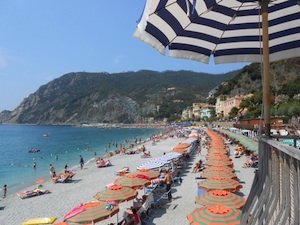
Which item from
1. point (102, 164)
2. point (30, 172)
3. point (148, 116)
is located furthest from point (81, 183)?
point (148, 116)

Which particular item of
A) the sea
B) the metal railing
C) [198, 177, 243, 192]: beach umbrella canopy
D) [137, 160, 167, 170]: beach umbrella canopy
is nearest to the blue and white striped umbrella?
the metal railing

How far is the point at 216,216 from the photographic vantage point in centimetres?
603

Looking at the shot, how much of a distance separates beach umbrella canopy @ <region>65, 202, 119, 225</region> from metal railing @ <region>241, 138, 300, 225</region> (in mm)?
5130

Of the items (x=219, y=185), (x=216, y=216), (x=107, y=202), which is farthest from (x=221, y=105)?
(x=216, y=216)

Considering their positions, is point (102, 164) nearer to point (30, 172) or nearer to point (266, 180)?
point (30, 172)

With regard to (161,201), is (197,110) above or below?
above

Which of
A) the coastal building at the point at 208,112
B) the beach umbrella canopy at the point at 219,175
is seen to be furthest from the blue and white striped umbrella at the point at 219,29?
the coastal building at the point at 208,112

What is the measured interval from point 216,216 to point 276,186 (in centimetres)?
422

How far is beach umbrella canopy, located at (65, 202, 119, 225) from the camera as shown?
278 inches

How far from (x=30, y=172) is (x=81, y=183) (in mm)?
13713

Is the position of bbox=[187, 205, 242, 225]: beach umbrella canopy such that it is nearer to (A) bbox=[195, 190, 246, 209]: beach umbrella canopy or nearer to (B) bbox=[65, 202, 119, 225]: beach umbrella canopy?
(A) bbox=[195, 190, 246, 209]: beach umbrella canopy

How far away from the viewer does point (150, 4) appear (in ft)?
9.05

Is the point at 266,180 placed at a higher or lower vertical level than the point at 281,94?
lower

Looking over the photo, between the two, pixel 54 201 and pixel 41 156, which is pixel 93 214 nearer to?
pixel 54 201
